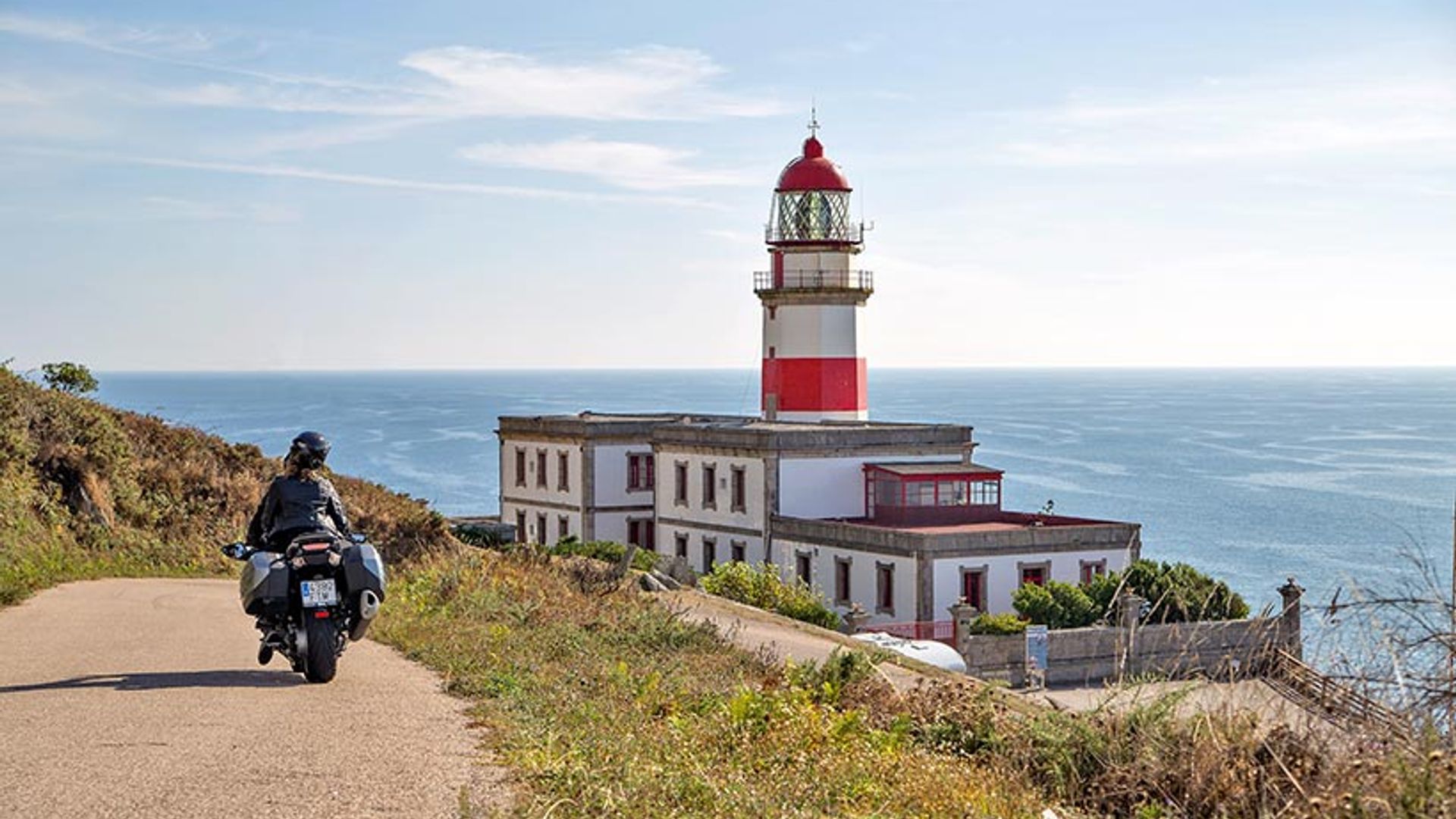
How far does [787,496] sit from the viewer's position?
134 feet

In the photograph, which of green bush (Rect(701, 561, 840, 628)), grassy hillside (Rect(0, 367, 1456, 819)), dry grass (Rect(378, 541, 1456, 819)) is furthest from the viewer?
green bush (Rect(701, 561, 840, 628))

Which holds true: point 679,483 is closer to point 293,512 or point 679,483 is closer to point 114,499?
point 114,499

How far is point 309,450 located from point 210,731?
273 cm

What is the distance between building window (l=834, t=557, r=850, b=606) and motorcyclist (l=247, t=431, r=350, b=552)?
27.1 m

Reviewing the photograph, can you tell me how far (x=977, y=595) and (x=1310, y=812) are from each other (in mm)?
29600

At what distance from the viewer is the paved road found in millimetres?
7078

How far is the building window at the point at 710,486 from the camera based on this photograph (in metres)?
42.9

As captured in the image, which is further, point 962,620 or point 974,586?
point 974,586

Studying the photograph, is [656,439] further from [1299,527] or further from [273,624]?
[1299,527]

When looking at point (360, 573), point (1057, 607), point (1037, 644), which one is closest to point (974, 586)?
point (1057, 607)

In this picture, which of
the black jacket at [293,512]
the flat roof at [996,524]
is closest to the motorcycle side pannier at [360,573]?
the black jacket at [293,512]

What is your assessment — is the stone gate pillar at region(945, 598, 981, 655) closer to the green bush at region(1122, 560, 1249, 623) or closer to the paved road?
the green bush at region(1122, 560, 1249, 623)

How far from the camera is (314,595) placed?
10461 mm

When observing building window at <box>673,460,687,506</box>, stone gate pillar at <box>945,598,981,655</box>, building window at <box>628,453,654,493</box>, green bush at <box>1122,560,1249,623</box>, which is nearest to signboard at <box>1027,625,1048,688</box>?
stone gate pillar at <box>945,598,981,655</box>
